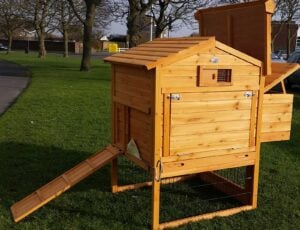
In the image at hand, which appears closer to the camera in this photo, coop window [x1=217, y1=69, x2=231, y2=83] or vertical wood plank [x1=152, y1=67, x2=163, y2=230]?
vertical wood plank [x1=152, y1=67, x2=163, y2=230]

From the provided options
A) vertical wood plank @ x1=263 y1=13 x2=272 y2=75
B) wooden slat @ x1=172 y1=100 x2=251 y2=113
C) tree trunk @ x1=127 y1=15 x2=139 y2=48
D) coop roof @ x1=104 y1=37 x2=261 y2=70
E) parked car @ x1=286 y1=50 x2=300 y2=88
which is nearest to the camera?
coop roof @ x1=104 y1=37 x2=261 y2=70

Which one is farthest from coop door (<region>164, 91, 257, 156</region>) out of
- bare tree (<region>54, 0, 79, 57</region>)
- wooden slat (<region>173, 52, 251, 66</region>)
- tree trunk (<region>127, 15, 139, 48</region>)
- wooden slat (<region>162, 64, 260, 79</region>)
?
bare tree (<region>54, 0, 79, 57</region>)

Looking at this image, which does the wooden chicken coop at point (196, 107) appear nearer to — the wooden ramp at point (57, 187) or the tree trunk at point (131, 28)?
the wooden ramp at point (57, 187)

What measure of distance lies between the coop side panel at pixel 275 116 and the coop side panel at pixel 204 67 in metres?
0.47

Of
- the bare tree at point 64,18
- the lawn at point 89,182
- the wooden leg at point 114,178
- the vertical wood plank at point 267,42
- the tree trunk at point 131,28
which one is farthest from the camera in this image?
the bare tree at point 64,18

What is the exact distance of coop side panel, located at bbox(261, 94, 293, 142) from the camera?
537 cm

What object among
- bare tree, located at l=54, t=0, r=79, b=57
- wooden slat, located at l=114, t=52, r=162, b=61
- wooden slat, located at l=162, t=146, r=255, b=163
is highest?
bare tree, located at l=54, t=0, r=79, b=57

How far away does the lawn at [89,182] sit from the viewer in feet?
16.3

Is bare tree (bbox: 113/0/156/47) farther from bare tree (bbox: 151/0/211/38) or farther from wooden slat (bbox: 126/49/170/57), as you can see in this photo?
wooden slat (bbox: 126/49/170/57)

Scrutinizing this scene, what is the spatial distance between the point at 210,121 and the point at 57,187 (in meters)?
1.89

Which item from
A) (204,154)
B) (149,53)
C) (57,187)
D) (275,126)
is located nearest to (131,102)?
(149,53)

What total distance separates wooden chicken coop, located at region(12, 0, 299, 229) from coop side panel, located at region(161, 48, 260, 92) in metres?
0.01

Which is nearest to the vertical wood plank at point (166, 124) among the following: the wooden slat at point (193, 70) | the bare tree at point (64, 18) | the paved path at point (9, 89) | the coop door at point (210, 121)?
the coop door at point (210, 121)

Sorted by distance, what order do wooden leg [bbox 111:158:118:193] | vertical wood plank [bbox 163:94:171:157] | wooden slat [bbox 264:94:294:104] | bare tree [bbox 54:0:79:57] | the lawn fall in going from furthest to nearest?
bare tree [bbox 54:0:79:57], wooden leg [bbox 111:158:118:193], wooden slat [bbox 264:94:294:104], the lawn, vertical wood plank [bbox 163:94:171:157]
